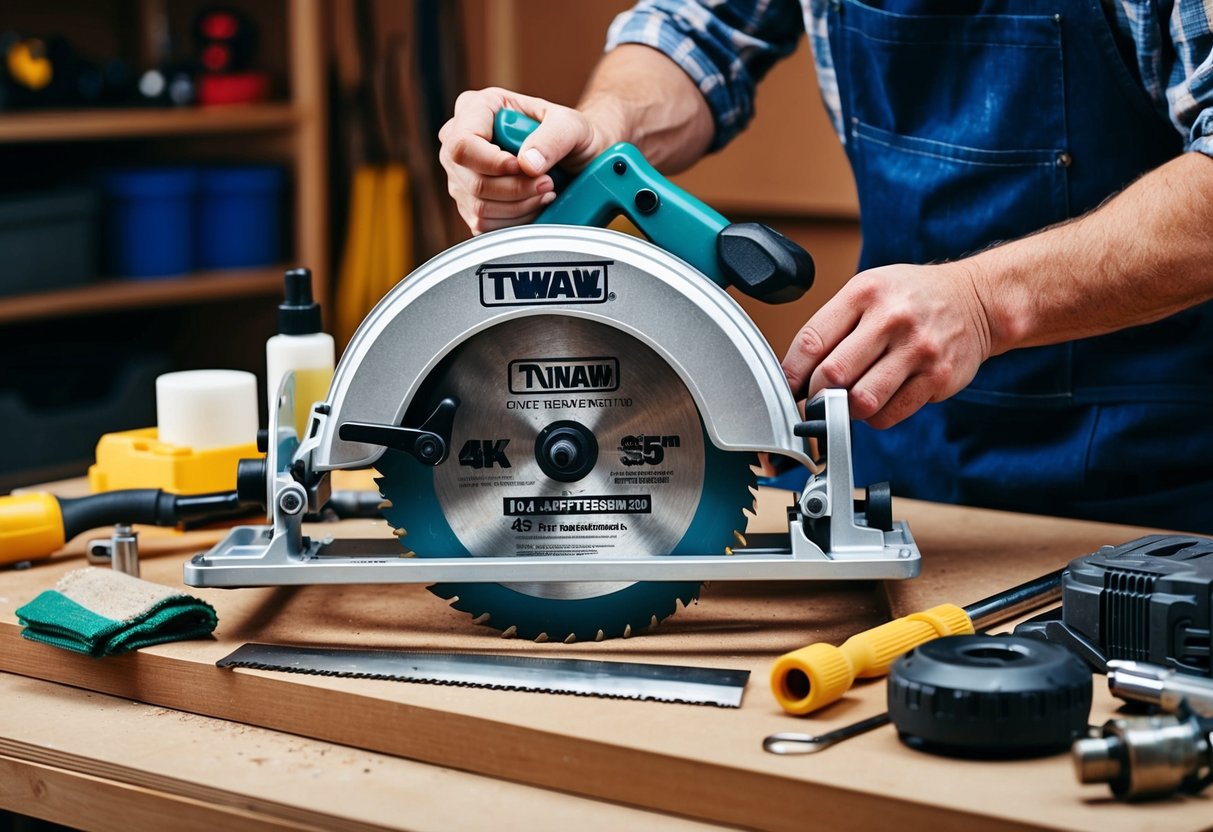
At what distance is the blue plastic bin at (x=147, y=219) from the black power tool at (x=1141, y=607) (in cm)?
262

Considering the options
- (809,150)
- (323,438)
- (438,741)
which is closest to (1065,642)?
(438,741)

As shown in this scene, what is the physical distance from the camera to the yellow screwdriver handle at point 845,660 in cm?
106

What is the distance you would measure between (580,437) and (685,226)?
196 millimetres

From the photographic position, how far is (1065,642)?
115 centimetres

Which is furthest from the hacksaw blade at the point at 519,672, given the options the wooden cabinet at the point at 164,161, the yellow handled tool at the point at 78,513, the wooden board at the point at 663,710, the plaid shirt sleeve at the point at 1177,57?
the wooden cabinet at the point at 164,161

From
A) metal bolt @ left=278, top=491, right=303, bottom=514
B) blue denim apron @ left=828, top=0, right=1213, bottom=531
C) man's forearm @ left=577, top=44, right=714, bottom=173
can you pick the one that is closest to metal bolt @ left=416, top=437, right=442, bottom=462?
metal bolt @ left=278, top=491, right=303, bottom=514

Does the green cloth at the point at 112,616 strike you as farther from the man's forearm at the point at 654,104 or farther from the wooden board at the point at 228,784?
the man's forearm at the point at 654,104

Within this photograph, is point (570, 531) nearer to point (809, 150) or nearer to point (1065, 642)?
point (1065, 642)

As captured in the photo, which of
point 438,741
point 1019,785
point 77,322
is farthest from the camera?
point 77,322

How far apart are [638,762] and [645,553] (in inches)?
10.4

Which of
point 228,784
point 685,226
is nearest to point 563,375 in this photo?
point 685,226

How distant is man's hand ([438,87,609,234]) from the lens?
1.34 meters

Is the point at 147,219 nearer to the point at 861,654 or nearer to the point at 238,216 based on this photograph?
the point at 238,216

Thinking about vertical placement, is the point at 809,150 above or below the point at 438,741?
above
